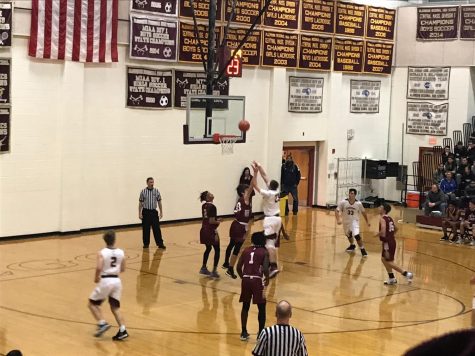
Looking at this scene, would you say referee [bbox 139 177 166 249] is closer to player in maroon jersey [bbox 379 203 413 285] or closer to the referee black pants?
the referee black pants

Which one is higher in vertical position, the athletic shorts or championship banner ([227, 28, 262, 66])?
championship banner ([227, 28, 262, 66])

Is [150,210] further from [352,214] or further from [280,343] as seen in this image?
[280,343]

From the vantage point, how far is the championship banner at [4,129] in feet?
64.7

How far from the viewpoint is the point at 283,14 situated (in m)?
26.6

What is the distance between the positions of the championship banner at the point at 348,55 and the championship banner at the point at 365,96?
2.37 feet

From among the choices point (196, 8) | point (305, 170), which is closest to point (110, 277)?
point (196, 8)

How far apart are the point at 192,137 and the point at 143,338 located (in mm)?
7385

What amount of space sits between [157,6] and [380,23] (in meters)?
10.7

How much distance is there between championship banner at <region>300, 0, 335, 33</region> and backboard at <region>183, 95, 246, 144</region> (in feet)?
29.7

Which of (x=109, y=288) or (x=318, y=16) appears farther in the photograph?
(x=318, y=16)

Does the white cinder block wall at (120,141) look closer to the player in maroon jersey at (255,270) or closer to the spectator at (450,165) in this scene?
the spectator at (450,165)

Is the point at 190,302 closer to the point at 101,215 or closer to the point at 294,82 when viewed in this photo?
the point at 101,215

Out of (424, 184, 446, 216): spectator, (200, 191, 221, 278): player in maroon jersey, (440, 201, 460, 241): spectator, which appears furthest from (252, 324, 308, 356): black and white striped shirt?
(424, 184, 446, 216): spectator

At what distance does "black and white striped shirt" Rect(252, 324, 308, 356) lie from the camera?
24.0 feet
